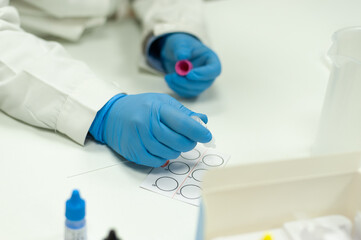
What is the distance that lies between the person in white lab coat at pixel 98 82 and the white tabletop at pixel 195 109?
1.7 inches

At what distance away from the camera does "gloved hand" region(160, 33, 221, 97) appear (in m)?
1.07

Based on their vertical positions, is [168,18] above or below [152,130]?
above

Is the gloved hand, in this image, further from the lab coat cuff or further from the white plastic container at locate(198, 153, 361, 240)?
the white plastic container at locate(198, 153, 361, 240)

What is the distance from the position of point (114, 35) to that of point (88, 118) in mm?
544

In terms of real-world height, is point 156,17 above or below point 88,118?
above

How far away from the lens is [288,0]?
1688 millimetres

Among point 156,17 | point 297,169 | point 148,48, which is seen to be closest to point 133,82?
point 148,48

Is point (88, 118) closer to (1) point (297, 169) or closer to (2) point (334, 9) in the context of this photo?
(1) point (297, 169)

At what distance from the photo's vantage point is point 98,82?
1.00m

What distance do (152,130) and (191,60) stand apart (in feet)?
1.25

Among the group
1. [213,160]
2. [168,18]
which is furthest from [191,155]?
[168,18]

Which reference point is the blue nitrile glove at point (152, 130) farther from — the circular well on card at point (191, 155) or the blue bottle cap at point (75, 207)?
the blue bottle cap at point (75, 207)

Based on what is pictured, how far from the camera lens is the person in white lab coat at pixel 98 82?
856 mm

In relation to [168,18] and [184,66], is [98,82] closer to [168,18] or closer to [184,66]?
[184,66]
